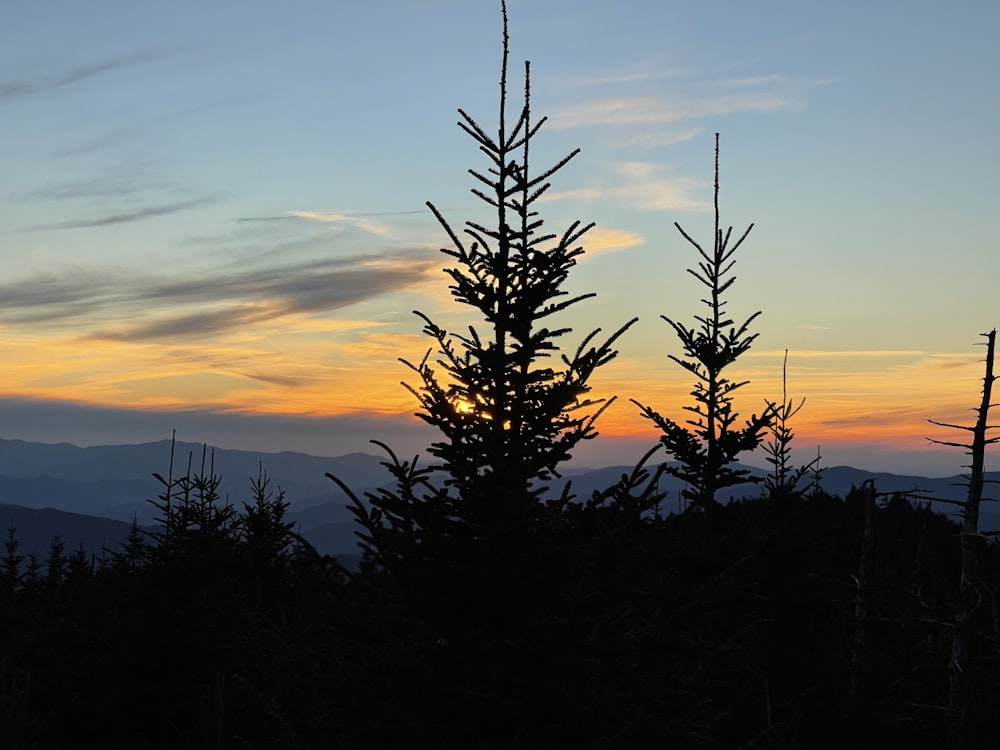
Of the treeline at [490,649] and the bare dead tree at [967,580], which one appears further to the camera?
the bare dead tree at [967,580]

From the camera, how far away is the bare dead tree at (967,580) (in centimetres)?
1869

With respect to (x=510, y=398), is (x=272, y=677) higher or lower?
lower

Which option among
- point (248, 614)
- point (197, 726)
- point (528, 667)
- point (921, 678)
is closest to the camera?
point (528, 667)

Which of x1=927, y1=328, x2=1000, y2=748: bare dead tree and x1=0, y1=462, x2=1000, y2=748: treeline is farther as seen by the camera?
x1=927, y1=328, x2=1000, y2=748: bare dead tree

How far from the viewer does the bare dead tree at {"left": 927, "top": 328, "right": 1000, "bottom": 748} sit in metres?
18.7

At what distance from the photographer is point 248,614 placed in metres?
14.3

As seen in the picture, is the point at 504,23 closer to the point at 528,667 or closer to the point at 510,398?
the point at 510,398

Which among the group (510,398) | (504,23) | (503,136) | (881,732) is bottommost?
(881,732)

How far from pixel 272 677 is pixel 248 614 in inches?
44.8

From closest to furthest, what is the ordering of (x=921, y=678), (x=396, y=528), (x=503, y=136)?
(x=396, y=528) < (x=503, y=136) < (x=921, y=678)

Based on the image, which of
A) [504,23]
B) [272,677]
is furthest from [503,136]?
[272,677]

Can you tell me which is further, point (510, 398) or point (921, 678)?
point (921, 678)

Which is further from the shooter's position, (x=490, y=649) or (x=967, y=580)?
(x=967, y=580)

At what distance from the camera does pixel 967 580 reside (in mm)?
19656
